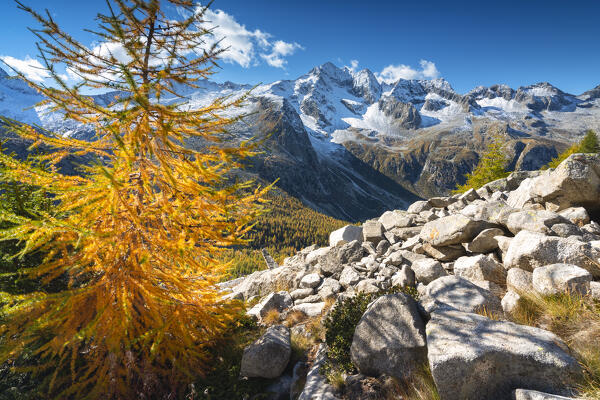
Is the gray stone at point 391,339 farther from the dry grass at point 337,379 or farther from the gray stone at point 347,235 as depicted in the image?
the gray stone at point 347,235

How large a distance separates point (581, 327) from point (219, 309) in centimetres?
702

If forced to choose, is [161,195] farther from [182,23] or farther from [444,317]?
[444,317]

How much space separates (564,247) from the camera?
5.70 meters

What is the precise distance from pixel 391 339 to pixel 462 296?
202cm

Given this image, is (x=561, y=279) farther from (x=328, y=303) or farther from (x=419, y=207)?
(x=419, y=207)

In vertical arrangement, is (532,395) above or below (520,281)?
below

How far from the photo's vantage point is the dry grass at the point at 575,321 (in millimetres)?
3365

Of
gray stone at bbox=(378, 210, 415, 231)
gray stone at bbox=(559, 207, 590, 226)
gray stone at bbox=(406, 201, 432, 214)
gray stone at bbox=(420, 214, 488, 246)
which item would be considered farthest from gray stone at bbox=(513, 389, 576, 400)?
gray stone at bbox=(406, 201, 432, 214)

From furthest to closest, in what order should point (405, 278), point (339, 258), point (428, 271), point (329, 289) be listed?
point (339, 258)
point (329, 289)
point (405, 278)
point (428, 271)

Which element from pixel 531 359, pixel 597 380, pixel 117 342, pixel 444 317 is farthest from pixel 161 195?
pixel 597 380

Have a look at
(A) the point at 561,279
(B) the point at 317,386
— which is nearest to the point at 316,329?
(B) the point at 317,386

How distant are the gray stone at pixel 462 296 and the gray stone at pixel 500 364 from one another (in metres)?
1.23

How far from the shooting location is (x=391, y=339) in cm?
479

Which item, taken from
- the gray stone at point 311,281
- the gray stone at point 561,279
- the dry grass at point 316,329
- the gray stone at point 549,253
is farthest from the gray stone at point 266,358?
the gray stone at point 549,253
